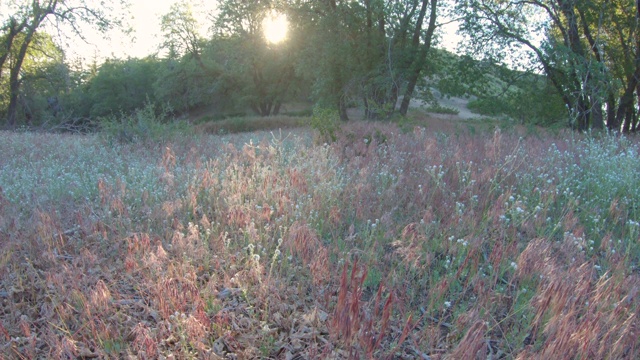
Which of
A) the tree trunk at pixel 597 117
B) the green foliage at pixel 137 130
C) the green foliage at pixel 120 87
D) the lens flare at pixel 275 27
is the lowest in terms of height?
the green foliage at pixel 137 130

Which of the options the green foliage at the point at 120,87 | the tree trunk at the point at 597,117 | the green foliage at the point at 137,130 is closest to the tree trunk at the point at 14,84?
the green foliage at the point at 137,130

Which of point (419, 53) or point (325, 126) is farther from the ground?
point (419, 53)

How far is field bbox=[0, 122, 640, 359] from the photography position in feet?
8.66

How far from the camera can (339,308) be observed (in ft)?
8.15

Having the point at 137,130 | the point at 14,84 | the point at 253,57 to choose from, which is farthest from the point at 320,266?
the point at 253,57

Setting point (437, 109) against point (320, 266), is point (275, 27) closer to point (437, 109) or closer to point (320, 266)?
point (437, 109)

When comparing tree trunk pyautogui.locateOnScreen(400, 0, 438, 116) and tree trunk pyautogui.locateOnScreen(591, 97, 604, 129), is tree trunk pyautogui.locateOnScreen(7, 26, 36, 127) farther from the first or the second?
tree trunk pyautogui.locateOnScreen(591, 97, 604, 129)

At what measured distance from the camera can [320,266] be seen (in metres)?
3.37

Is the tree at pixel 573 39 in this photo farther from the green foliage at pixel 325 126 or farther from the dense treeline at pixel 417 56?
the green foliage at pixel 325 126

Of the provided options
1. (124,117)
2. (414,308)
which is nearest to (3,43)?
(124,117)

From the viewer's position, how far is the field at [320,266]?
2.64 metres

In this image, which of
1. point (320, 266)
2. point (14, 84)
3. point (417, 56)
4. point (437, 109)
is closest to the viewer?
point (320, 266)

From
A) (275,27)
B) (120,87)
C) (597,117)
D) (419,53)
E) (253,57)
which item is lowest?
(597,117)

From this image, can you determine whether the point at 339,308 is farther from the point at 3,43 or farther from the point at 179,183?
the point at 3,43
